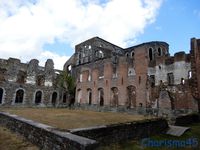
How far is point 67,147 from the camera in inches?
179

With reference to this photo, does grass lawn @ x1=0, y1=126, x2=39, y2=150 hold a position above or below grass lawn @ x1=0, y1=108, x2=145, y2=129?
below

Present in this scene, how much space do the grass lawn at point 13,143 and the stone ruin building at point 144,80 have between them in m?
13.1

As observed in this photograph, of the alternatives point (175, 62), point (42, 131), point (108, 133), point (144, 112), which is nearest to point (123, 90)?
point (144, 112)

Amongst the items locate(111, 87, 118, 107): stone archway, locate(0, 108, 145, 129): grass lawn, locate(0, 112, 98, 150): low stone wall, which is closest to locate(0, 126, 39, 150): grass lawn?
locate(0, 112, 98, 150): low stone wall

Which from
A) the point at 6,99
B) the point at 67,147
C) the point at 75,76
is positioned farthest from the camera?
the point at 75,76

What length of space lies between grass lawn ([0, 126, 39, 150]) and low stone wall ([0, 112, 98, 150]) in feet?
0.62

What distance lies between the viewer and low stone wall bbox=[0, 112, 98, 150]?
426 cm

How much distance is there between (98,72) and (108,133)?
729 inches

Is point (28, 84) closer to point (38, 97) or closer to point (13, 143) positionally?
point (38, 97)

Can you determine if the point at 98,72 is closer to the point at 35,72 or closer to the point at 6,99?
the point at 35,72

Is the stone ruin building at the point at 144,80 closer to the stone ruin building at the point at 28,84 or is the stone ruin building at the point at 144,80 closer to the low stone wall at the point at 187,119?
the low stone wall at the point at 187,119

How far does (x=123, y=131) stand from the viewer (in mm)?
7730

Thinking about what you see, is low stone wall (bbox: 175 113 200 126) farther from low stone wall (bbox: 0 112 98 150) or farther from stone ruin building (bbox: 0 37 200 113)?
low stone wall (bbox: 0 112 98 150)

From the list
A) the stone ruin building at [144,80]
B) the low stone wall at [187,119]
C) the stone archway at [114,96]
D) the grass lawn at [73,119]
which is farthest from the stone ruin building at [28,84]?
the low stone wall at [187,119]
